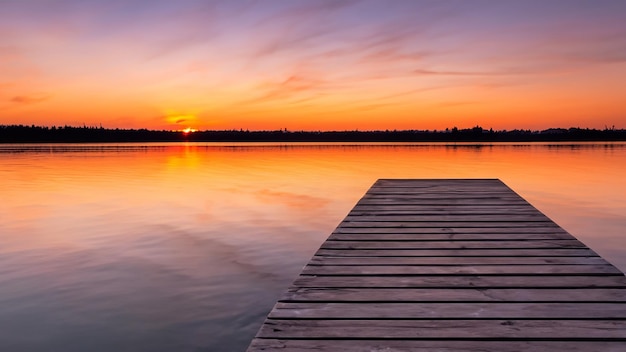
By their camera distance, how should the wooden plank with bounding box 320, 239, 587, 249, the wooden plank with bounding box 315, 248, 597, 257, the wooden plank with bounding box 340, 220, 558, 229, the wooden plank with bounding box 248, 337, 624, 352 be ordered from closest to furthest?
the wooden plank with bounding box 248, 337, 624, 352 < the wooden plank with bounding box 315, 248, 597, 257 < the wooden plank with bounding box 320, 239, 587, 249 < the wooden plank with bounding box 340, 220, 558, 229

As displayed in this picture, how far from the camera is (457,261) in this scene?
4.61 m

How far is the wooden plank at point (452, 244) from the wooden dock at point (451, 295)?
0.01 m

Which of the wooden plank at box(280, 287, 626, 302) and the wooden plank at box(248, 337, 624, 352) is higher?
the wooden plank at box(280, 287, 626, 302)

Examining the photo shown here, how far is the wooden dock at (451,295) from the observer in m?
2.82

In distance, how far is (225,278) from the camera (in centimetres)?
676

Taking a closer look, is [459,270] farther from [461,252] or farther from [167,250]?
[167,250]

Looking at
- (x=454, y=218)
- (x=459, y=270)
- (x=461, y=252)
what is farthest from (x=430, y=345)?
(x=454, y=218)

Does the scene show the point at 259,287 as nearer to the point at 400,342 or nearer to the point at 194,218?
the point at 400,342

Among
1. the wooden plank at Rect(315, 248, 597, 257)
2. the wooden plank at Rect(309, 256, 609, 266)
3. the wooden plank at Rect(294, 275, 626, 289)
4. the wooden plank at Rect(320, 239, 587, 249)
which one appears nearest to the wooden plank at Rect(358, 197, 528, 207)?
the wooden plank at Rect(320, 239, 587, 249)

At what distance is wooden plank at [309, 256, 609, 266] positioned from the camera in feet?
14.7

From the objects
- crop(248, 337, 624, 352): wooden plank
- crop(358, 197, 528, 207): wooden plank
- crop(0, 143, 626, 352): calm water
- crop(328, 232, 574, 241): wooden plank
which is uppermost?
crop(358, 197, 528, 207): wooden plank

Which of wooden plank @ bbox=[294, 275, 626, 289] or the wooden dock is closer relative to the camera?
the wooden dock

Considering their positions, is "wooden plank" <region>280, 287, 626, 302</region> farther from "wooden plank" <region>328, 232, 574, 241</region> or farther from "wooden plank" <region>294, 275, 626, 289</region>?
"wooden plank" <region>328, 232, 574, 241</region>

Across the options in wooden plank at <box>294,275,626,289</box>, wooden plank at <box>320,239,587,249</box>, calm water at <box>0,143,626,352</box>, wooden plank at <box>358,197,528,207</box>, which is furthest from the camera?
wooden plank at <box>358,197,528,207</box>
